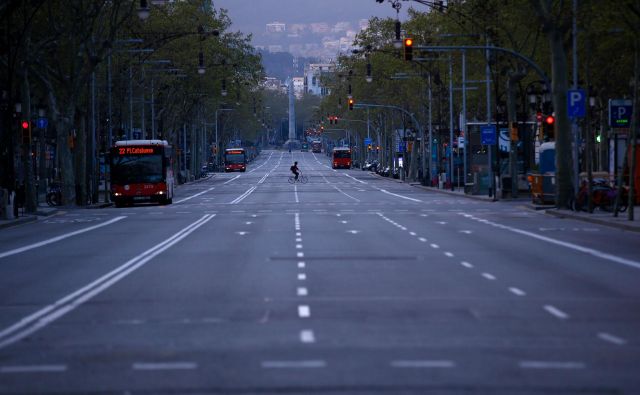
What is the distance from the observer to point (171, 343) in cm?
1351

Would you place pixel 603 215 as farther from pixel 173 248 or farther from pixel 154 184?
pixel 154 184

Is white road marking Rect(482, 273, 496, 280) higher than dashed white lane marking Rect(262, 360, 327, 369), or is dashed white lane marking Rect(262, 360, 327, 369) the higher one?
dashed white lane marking Rect(262, 360, 327, 369)

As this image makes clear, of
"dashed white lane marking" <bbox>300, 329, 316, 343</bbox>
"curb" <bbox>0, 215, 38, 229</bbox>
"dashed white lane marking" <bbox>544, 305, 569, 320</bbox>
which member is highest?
"dashed white lane marking" <bbox>300, 329, 316, 343</bbox>

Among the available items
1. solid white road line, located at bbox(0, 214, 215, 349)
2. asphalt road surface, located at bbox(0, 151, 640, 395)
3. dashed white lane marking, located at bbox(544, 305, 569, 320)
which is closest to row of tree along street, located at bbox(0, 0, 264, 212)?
asphalt road surface, located at bbox(0, 151, 640, 395)

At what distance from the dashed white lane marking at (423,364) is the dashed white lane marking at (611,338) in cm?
239

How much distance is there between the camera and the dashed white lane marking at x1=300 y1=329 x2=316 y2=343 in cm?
1353

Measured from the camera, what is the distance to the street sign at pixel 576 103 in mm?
46750

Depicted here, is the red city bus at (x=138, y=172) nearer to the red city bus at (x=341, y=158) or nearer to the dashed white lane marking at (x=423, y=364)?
the dashed white lane marking at (x=423, y=364)

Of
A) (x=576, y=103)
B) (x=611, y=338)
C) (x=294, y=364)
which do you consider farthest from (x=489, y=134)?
(x=294, y=364)

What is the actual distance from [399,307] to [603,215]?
2799 centimetres

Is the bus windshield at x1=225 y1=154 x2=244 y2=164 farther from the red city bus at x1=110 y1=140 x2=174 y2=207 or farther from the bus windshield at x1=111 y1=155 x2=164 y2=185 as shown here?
the bus windshield at x1=111 y1=155 x2=164 y2=185

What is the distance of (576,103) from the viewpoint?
4691cm

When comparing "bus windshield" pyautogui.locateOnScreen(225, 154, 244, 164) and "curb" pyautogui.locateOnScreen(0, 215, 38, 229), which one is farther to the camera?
"bus windshield" pyautogui.locateOnScreen(225, 154, 244, 164)

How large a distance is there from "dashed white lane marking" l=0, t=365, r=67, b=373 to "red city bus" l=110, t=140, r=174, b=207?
2027 inches
